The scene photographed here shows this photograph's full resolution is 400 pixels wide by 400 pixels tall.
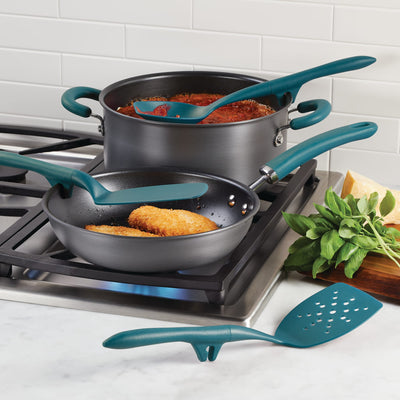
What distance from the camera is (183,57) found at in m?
1.59

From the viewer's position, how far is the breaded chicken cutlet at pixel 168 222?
1072 millimetres

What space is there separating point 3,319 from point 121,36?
2.65 ft

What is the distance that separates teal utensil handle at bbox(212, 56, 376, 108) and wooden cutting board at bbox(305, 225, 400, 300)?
0.37 m

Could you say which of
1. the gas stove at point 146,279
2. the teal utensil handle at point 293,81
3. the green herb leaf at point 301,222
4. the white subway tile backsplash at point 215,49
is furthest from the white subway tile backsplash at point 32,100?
the green herb leaf at point 301,222

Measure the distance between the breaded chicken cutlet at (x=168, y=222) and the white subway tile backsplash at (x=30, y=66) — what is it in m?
0.68

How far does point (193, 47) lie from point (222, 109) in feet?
0.75

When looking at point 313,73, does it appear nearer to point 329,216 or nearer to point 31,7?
point 329,216

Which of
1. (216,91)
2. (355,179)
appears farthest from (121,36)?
(355,179)

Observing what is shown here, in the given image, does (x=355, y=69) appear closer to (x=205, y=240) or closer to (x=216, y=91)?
(x=216, y=91)

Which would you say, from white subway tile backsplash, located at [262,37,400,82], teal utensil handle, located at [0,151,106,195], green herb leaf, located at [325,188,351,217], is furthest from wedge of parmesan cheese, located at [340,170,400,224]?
teal utensil handle, located at [0,151,106,195]

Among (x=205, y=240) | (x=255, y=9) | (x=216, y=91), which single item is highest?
(x=255, y=9)

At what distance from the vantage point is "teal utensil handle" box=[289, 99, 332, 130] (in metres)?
1.30

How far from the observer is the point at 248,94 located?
132cm

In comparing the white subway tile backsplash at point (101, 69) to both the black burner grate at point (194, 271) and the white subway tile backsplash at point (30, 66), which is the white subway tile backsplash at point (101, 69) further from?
the black burner grate at point (194, 271)
